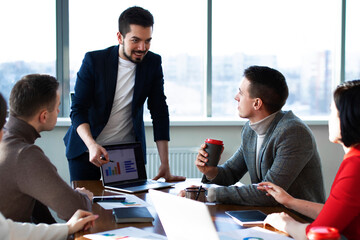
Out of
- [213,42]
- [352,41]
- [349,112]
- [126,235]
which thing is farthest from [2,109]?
[352,41]

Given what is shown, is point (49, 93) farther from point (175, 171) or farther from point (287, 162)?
point (175, 171)

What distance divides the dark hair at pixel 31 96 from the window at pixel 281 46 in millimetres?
2848

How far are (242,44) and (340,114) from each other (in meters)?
3.26

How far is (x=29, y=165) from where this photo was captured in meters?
1.58

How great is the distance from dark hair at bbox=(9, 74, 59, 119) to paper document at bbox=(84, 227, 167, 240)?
1.79ft

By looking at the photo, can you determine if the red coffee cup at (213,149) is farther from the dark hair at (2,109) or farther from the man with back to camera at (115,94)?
the dark hair at (2,109)

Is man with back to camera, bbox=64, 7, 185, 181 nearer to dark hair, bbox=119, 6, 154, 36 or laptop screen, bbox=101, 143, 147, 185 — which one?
dark hair, bbox=119, 6, 154, 36

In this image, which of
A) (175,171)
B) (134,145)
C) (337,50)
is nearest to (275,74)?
(134,145)

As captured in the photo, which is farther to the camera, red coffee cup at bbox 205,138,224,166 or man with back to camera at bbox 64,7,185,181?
man with back to camera at bbox 64,7,185,181

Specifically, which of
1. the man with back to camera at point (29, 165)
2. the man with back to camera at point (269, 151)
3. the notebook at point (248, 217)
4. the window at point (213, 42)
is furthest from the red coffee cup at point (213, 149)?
the window at point (213, 42)

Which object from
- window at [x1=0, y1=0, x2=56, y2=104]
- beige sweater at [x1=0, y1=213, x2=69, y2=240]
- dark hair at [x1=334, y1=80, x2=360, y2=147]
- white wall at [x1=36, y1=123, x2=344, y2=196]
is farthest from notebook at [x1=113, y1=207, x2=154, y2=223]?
window at [x1=0, y1=0, x2=56, y2=104]

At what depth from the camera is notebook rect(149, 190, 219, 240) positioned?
1167 mm

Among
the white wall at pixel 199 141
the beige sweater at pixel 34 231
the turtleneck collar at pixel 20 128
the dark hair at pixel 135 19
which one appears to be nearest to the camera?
the beige sweater at pixel 34 231

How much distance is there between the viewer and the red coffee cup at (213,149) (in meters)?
1.89
